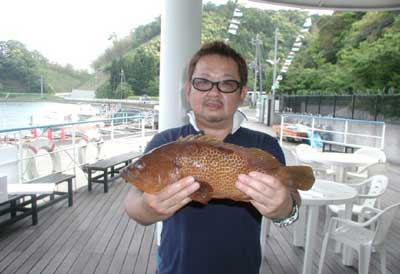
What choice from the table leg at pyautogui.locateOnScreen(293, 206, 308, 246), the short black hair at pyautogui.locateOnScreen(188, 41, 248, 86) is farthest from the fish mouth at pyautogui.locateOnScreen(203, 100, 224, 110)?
the table leg at pyautogui.locateOnScreen(293, 206, 308, 246)

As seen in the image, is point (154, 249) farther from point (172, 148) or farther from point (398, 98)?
point (398, 98)

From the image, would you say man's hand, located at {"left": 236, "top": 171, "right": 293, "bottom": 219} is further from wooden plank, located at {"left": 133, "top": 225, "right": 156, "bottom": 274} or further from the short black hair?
wooden plank, located at {"left": 133, "top": 225, "right": 156, "bottom": 274}

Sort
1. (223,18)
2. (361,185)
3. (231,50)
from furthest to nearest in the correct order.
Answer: (223,18)
(361,185)
(231,50)

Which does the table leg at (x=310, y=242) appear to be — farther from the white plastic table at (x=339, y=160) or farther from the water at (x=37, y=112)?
the water at (x=37, y=112)

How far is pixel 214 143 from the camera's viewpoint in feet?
3.63

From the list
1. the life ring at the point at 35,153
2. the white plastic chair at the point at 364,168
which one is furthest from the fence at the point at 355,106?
the life ring at the point at 35,153

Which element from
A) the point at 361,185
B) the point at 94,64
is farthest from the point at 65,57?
the point at 361,185

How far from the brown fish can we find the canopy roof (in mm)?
4908

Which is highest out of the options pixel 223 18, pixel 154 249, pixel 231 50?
pixel 223 18

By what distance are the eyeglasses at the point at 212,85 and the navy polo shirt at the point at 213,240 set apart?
386 mm

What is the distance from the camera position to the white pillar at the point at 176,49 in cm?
324

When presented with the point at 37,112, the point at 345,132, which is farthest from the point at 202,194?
the point at 37,112

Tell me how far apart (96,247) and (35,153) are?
2.66m

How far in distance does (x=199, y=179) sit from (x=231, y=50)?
625 mm
